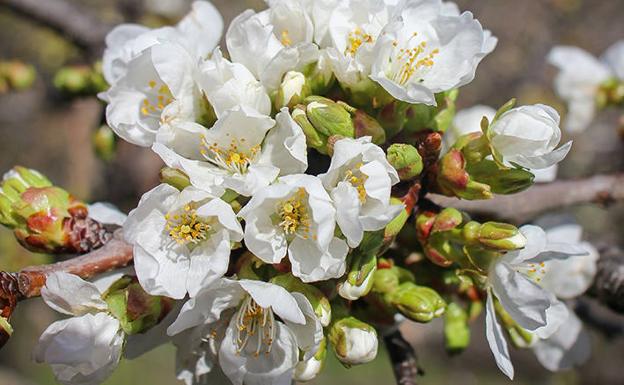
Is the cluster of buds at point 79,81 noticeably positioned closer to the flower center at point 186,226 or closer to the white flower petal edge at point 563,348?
the flower center at point 186,226

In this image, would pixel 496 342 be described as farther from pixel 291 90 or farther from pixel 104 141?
pixel 104 141

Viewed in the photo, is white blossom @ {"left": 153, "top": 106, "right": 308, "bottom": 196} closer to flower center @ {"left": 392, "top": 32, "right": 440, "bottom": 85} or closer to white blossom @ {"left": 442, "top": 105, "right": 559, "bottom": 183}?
flower center @ {"left": 392, "top": 32, "right": 440, "bottom": 85}

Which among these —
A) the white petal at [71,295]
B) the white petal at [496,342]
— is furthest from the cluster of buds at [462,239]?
the white petal at [71,295]

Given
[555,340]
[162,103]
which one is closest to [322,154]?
[162,103]

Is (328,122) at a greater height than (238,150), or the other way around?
(328,122)

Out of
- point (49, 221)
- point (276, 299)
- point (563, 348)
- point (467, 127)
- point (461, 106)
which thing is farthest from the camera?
point (461, 106)

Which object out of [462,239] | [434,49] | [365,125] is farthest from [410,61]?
[462,239]
